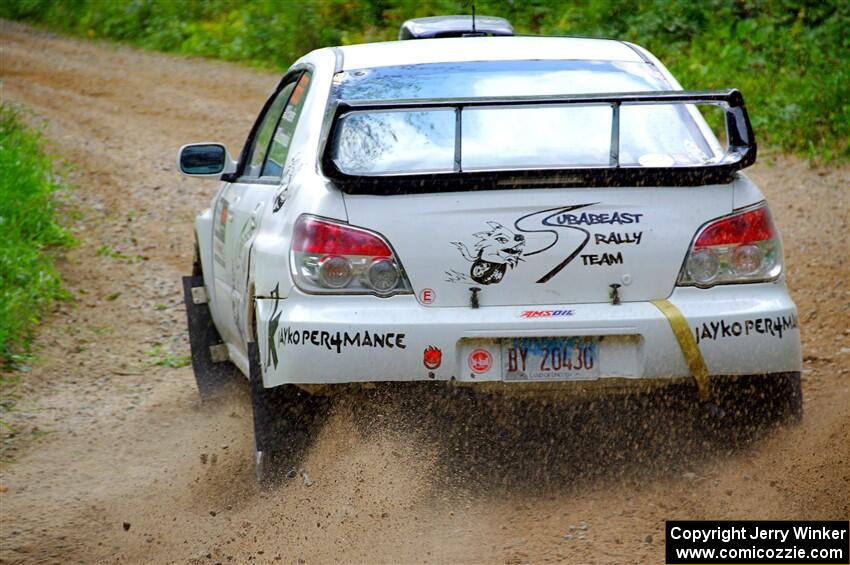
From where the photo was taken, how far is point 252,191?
517cm

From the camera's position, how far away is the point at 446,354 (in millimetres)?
3930

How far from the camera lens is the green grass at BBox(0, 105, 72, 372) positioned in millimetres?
7508

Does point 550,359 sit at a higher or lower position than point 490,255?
lower

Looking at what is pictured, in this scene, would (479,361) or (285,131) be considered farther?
(285,131)

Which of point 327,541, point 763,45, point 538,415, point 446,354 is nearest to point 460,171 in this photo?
point 446,354

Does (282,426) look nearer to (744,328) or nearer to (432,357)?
(432,357)

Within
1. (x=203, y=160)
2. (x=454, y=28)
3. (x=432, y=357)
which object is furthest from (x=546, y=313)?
(x=454, y=28)

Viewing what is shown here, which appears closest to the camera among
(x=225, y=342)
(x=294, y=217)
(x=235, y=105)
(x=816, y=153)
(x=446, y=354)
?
(x=446, y=354)

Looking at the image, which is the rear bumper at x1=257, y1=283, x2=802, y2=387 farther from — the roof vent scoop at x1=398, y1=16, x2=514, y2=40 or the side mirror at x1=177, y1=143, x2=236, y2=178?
the roof vent scoop at x1=398, y1=16, x2=514, y2=40

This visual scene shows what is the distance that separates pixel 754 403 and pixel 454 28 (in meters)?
3.39

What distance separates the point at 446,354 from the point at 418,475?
0.49 meters

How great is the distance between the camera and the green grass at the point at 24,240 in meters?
7.51

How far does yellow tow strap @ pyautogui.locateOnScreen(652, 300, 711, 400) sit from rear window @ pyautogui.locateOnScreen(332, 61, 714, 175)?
493 mm

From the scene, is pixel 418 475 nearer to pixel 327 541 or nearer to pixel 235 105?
pixel 327 541
